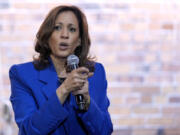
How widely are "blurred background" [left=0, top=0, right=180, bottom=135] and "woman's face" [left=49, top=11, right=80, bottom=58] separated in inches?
57.8

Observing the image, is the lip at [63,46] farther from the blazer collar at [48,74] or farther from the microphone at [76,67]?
the microphone at [76,67]

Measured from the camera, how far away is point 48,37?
243cm

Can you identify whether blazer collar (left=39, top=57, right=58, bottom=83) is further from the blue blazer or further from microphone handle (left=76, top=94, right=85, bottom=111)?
microphone handle (left=76, top=94, right=85, bottom=111)

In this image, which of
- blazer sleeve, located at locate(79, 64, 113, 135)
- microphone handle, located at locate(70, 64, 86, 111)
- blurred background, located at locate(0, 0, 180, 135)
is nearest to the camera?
microphone handle, located at locate(70, 64, 86, 111)

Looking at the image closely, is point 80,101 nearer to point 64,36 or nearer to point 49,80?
point 49,80

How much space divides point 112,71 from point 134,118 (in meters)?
0.50

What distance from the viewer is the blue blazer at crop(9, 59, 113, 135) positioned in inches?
81.4

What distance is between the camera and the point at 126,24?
4.00 metres

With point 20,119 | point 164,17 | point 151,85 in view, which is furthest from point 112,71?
point 20,119

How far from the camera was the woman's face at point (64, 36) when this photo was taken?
2.35m

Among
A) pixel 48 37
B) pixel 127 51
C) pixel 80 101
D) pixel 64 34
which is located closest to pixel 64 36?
pixel 64 34

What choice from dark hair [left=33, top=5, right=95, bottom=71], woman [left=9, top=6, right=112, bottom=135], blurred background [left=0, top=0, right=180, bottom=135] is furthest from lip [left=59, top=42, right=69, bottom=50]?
blurred background [left=0, top=0, right=180, bottom=135]

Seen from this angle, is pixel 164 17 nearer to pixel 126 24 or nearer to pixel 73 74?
pixel 126 24

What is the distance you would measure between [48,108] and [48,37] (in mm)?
511
